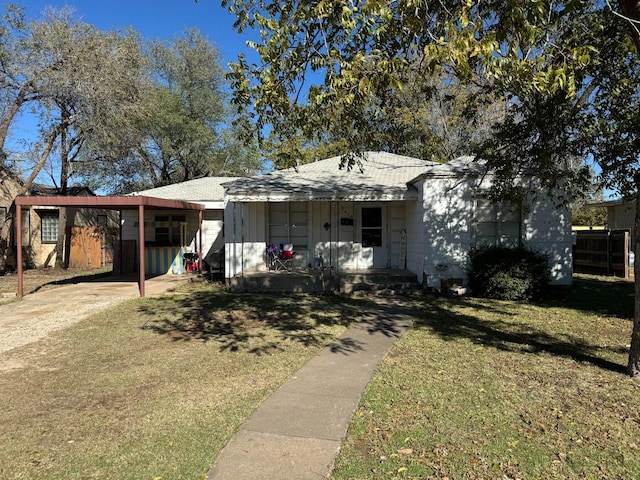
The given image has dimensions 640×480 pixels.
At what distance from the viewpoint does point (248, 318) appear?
29.1 ft

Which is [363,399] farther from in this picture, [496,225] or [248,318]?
[496,225]

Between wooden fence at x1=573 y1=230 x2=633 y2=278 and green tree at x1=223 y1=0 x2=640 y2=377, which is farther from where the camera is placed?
wooden fence at x1=573 y1=230 x2=633 y2=278

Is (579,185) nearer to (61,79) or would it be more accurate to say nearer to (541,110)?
(541,110)

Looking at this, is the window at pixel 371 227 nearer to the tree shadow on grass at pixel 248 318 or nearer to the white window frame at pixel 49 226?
the tree shadow on grass at pixel 248 318

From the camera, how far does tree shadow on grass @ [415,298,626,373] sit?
6211 millimetres

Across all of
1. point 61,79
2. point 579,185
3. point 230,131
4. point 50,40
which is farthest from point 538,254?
point 230,131

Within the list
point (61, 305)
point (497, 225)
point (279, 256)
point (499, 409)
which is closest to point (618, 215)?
point (497, 225)

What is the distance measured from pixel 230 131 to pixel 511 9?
22.6 m

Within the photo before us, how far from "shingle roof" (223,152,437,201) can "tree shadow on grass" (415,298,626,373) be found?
399 centimetres

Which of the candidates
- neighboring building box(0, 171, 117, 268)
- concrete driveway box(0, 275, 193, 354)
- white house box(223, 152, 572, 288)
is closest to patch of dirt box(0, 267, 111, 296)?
concrete driveway box(0, 275, 193, 354)

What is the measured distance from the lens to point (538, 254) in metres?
11.5

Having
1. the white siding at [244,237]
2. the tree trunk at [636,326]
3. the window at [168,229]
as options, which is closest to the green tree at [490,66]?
the tree trunk at [636,326]

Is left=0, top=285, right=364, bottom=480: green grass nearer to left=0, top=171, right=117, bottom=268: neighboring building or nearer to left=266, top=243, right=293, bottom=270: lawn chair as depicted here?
left=266, top=243, right=293, bottom=270: lawn chair

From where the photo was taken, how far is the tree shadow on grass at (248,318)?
7230 mm
